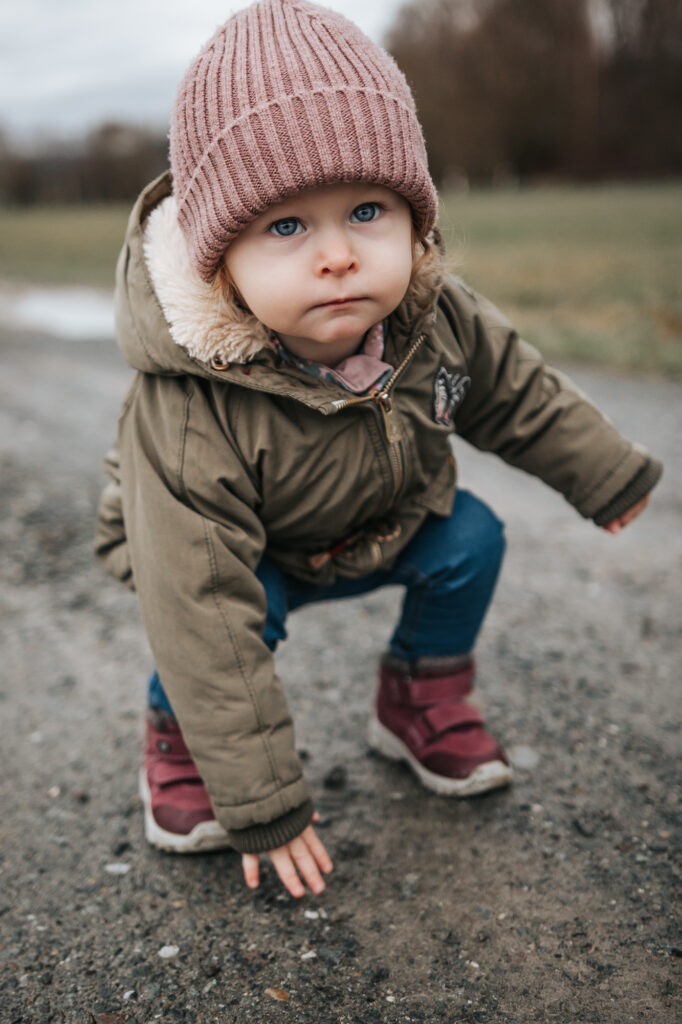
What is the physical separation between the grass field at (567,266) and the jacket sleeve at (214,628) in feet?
1.87

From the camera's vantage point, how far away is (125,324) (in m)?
1.55

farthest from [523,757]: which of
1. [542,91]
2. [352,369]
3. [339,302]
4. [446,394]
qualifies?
[542,91]

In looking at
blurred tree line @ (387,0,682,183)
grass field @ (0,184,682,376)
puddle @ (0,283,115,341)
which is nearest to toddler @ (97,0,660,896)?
grass field @ (0,184,682,376)

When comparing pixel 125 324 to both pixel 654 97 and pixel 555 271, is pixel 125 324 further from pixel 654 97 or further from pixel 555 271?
pixel 654 97

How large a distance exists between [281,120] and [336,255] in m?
0.22

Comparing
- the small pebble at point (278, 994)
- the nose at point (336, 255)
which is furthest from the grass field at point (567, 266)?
the small pebble at point (278, 994)

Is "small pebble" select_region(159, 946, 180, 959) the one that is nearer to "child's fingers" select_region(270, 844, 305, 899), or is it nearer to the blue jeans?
"child's fingers" select_region(270, 844, 305, 899)

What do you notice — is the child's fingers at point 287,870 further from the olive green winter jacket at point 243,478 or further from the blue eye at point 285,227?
the blue eye at point 285,227

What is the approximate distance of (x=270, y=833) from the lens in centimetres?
143

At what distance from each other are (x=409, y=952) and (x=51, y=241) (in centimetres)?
1535

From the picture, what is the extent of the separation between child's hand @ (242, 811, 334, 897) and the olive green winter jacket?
29 millimetres

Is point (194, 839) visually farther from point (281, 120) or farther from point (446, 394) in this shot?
point (281, 120)

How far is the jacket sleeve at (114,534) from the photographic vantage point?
5.71ft

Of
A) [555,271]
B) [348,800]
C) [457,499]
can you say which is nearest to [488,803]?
[348,800]
